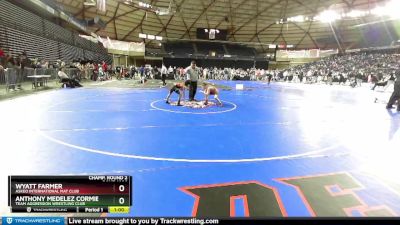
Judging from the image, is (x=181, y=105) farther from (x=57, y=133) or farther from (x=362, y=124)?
(x=362, y=124)

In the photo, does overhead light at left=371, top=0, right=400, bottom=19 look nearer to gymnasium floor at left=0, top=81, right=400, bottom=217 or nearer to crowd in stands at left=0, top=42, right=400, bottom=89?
crowd in stands at left=0, top=42, right=400, bottom=89

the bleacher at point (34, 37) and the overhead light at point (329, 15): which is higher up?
the overhead light at point (329, 15)

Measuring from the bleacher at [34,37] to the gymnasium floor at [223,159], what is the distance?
1369 centimetres

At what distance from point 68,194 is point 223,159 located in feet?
9.00

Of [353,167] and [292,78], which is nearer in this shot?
[353,167]

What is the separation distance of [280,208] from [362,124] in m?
5.96

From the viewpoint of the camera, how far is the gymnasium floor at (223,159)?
9.75 feet

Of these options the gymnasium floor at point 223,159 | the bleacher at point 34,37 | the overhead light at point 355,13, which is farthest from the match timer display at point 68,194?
the overhead light at point 355,13

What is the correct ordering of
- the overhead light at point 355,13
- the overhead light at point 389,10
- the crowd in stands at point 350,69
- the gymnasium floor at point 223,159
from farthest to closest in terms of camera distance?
the overhead light at point 355,13
the overhead light at point 389,10
the crowd in stands at point 350,69
the gymnasium floor at point 223,159

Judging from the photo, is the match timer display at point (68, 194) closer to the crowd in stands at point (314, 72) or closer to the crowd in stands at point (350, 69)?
the crowd in stands at point (314, 72)

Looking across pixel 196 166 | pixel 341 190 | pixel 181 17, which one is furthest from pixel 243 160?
pixel 181 17

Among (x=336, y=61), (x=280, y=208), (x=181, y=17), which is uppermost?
(x=181, y=17)

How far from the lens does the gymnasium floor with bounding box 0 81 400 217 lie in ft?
9.75

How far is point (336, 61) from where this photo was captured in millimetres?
44281
